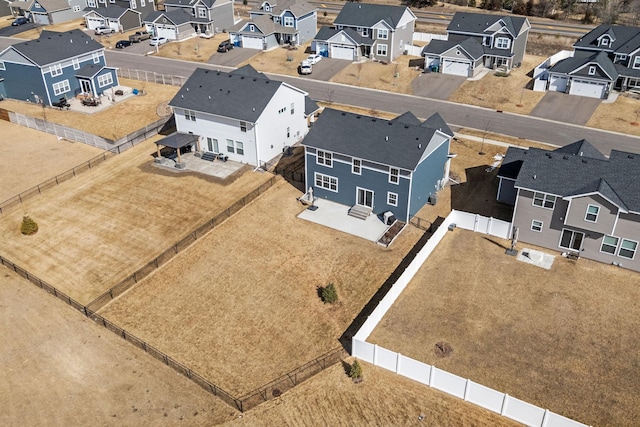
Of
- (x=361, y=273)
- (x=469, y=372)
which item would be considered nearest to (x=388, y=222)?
(x=361, y=273)

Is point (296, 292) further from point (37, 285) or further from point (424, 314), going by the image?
point (37, 285)

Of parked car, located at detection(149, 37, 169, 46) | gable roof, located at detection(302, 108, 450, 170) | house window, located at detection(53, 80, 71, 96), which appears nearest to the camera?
gable roof, located at detection(302, 108, 450, 170)

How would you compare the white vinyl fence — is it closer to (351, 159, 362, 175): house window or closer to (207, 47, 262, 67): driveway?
(351, 159, 362, 175): house window

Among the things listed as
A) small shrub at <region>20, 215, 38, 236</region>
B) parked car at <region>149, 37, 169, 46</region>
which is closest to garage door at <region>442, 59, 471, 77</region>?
parked car at <region>149, 37, 169, 46</region>

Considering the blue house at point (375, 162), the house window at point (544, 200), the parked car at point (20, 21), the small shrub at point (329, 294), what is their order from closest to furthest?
Answer: the small shrub at point (329, 294) < the house window at point (544, 200) < the blue house at point (375, 162) < the parked car at point (20, 21)

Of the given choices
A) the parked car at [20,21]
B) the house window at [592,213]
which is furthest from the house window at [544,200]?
the parked car at [20,21]

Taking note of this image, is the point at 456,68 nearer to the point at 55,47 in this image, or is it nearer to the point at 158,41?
the point at 158,41

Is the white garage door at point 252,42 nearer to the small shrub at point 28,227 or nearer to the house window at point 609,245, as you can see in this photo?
the small shrub at point 28,227
